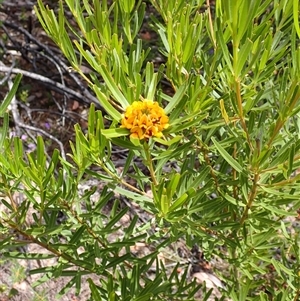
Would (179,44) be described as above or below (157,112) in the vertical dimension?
above

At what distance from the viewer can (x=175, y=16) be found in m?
1.01

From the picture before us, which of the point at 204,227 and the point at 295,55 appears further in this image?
the point at 204,227

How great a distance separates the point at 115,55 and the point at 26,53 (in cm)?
275

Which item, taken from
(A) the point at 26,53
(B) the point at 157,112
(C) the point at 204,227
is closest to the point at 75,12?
(B) the point at 157,112

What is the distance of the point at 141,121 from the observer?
2.56ft

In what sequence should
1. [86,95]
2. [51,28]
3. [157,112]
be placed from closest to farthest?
[157,112]
[51,28]
[86,95]

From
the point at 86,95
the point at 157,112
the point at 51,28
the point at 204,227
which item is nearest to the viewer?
the point at 157,112

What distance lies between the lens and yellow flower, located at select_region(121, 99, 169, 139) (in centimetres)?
79

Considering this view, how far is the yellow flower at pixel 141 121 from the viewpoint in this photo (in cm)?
79

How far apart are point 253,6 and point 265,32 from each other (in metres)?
0.18

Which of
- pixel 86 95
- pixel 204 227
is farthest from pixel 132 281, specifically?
pixel 86 95

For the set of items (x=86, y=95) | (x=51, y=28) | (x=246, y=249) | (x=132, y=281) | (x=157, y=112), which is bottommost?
(x=132, y=281)

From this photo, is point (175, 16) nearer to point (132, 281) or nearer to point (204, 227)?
point (204, 227)

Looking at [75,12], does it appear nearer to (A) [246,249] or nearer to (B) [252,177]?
(B) [252,177]
